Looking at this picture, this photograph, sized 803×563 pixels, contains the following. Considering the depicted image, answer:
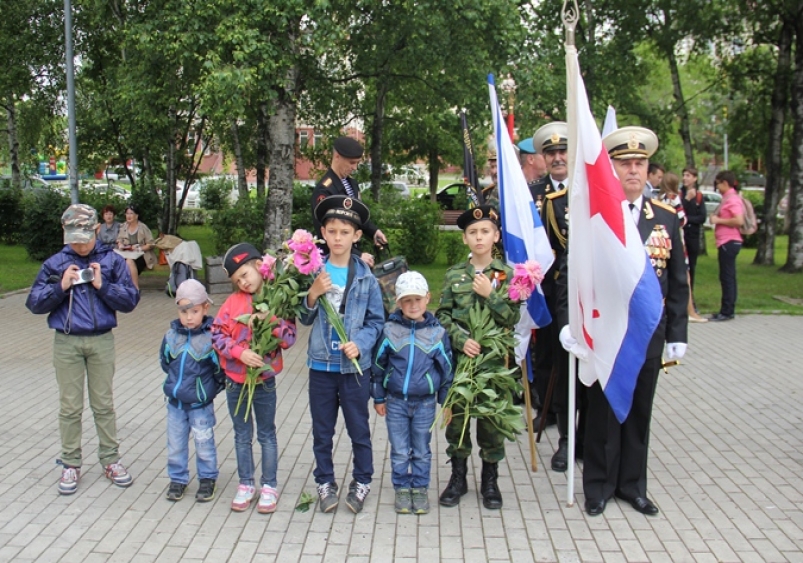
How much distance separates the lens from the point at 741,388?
25.2 ft

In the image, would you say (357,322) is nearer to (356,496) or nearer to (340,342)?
(340,342)

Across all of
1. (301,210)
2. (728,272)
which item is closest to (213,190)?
(301,210)

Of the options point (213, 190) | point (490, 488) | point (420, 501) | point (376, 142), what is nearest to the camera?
point (420, 501)

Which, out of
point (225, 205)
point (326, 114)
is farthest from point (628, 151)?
Result: point (326, 114)

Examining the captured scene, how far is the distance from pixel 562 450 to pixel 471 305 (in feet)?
4.91

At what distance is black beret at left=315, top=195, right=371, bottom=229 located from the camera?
15.2 ft

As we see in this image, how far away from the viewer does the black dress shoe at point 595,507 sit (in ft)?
15.5

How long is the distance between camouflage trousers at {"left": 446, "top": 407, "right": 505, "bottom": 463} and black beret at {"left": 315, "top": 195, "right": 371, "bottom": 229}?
125 centimetres

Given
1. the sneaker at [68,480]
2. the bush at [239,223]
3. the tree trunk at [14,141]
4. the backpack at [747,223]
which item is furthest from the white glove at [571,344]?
the tree trunk at [14,141]

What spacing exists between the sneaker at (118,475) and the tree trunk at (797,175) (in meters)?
14.6

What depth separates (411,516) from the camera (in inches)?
186

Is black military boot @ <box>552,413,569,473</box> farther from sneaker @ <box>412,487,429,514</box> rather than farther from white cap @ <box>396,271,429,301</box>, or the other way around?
white cap @ <box>396,271,429,301</box>

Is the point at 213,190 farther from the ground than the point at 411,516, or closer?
farther from the ground

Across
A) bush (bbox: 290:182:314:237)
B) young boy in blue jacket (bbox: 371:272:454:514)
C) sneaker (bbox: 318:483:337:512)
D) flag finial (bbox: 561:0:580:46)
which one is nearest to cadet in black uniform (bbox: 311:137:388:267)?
young boy in blue jacket (bbox: 371:272:454:514)
